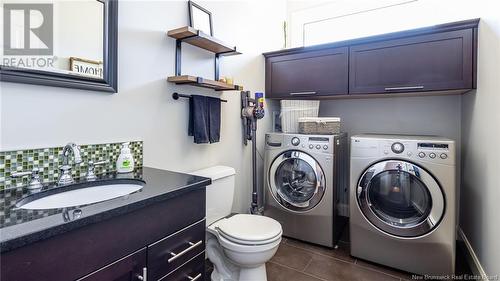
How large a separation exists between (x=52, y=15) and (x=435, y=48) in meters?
2.42

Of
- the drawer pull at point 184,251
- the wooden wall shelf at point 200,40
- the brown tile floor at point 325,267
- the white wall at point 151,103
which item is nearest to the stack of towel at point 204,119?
the white wall at point 151,103

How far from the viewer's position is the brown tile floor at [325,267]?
1.84m

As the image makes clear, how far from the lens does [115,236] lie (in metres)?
0.84

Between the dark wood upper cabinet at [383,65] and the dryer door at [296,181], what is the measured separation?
26.8 inches

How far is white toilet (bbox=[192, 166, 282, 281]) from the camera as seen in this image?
4.82 ft

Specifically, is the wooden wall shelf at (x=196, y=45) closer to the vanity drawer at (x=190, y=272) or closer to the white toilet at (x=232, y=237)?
the white toilet at (x=232, y=237)

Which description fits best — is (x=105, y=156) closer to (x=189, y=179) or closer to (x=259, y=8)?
(x=189, y=179)

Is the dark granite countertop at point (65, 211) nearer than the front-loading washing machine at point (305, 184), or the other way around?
the dark granite countertop at point (65, 211)

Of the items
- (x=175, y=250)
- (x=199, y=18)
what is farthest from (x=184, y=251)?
(x=199, y=18)

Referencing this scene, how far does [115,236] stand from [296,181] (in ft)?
5.73

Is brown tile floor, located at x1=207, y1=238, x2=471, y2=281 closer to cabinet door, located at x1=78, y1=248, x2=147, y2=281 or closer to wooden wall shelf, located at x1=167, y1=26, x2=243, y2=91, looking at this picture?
cabinet door, located at x1=78, y1=248, x2=147, y2=281

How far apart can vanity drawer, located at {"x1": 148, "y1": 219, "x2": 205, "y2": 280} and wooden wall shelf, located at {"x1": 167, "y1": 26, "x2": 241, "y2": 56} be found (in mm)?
1127

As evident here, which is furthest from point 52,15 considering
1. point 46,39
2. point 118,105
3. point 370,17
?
point 370,17

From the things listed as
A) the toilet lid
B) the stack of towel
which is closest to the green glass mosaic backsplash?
the stack of towel
